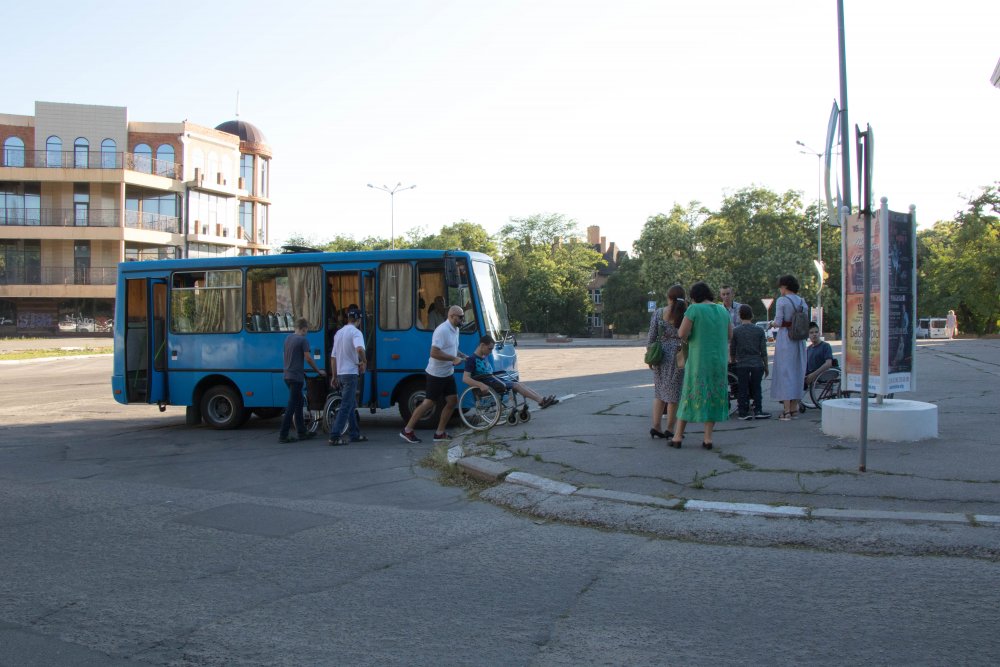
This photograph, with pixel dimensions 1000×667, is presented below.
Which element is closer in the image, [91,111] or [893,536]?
[893,536]

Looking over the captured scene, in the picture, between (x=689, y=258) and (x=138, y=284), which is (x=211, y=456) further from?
(x=689, y=258)

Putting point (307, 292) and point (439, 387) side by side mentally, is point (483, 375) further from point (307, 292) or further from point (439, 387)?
point (307, 292)

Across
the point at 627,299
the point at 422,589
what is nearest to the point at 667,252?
the point at 627,299

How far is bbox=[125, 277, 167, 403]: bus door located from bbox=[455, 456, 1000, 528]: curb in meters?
8.42

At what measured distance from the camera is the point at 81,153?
54.9 meters

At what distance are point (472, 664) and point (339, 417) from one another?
7.95m

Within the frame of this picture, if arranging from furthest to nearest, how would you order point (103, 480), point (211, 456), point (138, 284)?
point (138, 284) → point (211, 456) → point (103, 480)

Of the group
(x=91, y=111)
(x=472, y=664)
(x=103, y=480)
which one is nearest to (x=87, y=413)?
(x=103, y=480)

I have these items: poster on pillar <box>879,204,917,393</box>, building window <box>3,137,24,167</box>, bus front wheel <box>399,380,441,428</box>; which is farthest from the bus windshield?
building window <box>3,137,24,167</box>

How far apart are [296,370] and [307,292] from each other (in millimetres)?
2200

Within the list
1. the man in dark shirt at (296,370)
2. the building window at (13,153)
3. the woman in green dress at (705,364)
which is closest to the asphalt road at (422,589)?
the woman in green dress at (705,364)

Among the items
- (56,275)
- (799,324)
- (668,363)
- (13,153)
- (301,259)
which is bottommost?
(668,363)

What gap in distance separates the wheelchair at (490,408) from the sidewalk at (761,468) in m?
0.35

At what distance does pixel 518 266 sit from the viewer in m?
85.1
